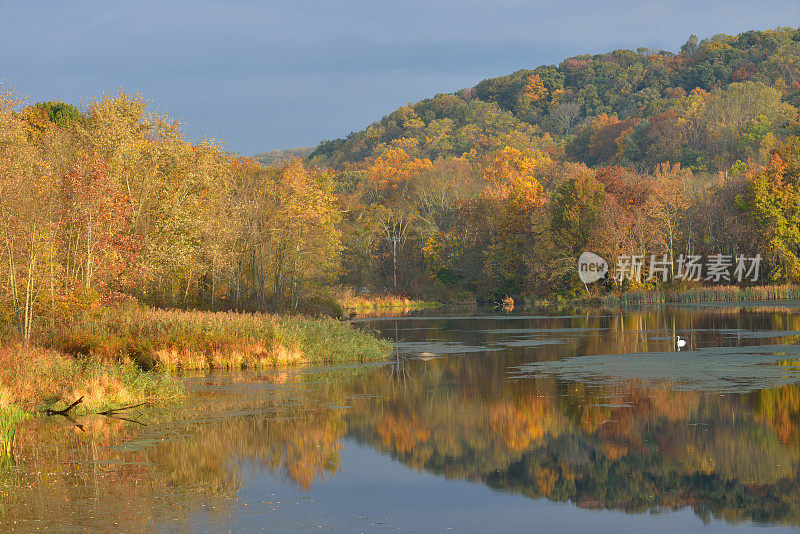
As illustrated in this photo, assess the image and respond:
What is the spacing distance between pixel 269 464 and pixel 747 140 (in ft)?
324

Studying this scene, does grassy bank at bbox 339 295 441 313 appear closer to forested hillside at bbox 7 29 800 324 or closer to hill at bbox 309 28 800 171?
forested hillside at bbox 7 29 800 324

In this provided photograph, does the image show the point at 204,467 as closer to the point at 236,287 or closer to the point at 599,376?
the point at 599,376

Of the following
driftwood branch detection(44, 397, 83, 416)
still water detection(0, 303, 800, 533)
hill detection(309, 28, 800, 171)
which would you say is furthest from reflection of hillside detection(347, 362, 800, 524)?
hill detection(309, 28, 800, 171)

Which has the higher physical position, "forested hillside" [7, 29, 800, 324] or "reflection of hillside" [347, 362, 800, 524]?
"forested hillside" [7, 29, 800, 324]

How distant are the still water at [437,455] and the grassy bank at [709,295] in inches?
1642

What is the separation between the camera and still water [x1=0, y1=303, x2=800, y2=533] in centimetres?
1305

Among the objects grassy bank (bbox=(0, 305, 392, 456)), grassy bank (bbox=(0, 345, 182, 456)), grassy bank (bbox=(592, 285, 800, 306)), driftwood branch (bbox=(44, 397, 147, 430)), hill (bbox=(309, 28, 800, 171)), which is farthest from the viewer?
hill (bbox=(309, 28, 800, 171))

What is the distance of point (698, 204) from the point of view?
83250 millimetres

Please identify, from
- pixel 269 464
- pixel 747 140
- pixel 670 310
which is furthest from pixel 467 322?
pixel 747 140

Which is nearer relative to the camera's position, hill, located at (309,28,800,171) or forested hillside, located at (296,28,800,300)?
forested hillside, located at (296,28,800,300)

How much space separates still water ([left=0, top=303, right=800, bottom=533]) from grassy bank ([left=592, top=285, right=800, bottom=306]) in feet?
137

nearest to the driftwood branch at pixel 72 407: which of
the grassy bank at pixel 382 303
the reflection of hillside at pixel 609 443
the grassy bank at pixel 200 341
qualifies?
the grassy bank at pixel 200 341

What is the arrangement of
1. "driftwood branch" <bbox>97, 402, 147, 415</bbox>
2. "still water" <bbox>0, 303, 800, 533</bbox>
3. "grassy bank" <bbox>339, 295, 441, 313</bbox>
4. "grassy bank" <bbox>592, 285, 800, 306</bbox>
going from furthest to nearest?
"grassy bank" <bbox>339, 295, 441, 313</bbox>, "grassy bank" <bbox>592, 285, 800, 306</bbox>, "driftwood branch" <bbox>97, 402, 147, 415</bbox>, "still water" <bbox>0, 303, 800, 533</bbox>

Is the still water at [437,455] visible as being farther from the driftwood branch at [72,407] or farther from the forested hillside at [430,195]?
the forested hillside at [430,195]
